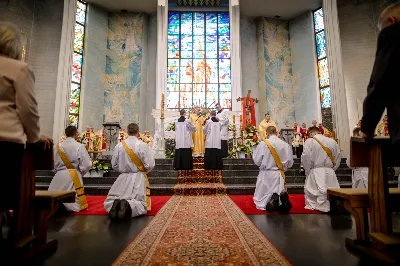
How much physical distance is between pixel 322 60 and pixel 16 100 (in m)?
14.0

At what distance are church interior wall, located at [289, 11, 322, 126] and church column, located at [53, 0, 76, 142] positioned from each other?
11199 mm

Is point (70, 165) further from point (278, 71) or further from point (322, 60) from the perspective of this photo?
point (322, 60)

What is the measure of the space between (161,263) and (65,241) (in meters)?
1.27

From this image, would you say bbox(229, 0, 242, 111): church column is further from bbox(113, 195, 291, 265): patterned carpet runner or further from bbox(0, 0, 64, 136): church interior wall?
bbox(113, 195, 291, 265): patterned carpet runner

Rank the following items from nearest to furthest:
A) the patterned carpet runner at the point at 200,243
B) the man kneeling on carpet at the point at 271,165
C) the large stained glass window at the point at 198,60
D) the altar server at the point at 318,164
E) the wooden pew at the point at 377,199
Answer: the wooden pew at the point at 377,199 → the patterned carpet runner at the point at 200,243 → the altar server at the point at 318,164 → the man kneeling on carpet at the point at 271,165 → the large stained glass window at the point at 198,60

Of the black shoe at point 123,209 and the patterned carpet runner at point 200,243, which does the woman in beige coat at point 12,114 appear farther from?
the black shoe at point 123,209

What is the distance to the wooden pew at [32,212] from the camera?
1967mm

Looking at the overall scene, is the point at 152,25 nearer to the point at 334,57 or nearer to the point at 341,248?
the point at 334,57

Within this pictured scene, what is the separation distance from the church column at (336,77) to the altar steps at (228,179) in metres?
3.51

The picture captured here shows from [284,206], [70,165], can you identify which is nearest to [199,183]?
[284,206]

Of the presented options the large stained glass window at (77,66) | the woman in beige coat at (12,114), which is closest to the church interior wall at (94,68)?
the large stained glass window at (77,66)

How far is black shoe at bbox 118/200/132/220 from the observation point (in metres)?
3.68

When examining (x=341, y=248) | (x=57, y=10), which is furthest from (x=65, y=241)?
(x=57, y=10)

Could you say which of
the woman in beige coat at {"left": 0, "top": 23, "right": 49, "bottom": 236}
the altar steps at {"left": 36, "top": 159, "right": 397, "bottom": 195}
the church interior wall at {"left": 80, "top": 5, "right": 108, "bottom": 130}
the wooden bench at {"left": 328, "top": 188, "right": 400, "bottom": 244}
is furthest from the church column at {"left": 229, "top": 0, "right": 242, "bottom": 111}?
the woman in beige coat at {"left": 0, "top": 23, "right": 49, "bottom": 236}
